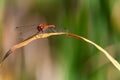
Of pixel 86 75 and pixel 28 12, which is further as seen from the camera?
pixel 28 12

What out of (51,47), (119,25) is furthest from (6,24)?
(119,25)

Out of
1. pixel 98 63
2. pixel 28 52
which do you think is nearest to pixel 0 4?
pixel 28 52

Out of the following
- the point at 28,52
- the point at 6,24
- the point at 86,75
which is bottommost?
the point at 86,75

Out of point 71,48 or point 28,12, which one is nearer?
point 71,48

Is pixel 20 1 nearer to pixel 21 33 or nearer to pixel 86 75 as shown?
pixel 21 33

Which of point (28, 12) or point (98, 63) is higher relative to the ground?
point (28, 12)

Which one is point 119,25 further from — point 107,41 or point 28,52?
Result: point 28,52
